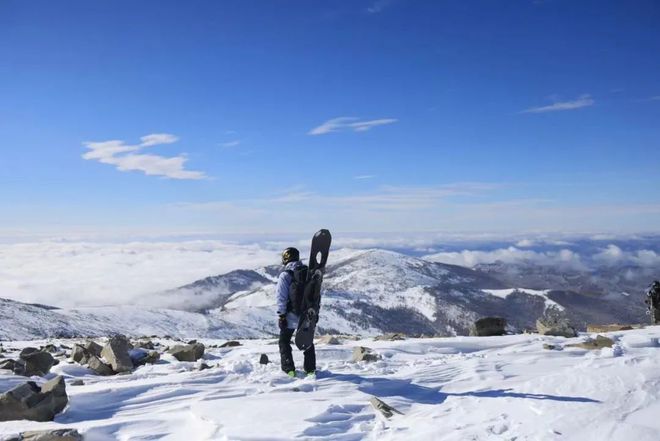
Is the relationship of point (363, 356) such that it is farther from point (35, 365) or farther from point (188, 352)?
point (35, 365)

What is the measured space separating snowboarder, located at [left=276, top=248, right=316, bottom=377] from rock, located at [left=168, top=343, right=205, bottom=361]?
5.00 metres

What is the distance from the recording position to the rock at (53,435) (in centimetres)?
757

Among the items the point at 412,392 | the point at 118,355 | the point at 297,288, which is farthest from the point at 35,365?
the point at 412,392

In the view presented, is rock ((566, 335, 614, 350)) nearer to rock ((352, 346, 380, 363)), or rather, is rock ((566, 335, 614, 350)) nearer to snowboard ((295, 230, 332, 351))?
rock ((352, 346, 380, 363))

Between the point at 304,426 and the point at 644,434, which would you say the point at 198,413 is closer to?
the point at 304,426

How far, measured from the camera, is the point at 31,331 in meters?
108

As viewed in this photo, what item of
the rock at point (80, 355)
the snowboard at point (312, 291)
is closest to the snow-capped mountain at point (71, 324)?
the rock at point (80, 355)

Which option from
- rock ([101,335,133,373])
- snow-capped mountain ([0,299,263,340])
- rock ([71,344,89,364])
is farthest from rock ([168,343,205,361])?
snow-capped mountain ([0,299,263,340])

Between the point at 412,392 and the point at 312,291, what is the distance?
3.69 m

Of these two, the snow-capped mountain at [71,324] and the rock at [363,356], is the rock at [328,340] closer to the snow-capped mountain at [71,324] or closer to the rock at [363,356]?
the rock at [363,356]

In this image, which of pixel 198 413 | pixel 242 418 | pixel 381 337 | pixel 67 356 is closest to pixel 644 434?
pixel 242 418

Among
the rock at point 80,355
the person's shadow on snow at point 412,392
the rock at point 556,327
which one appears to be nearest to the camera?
the person's shadow on snow at point 412,392

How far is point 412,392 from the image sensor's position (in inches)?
444

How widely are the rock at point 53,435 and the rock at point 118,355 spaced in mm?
7305
